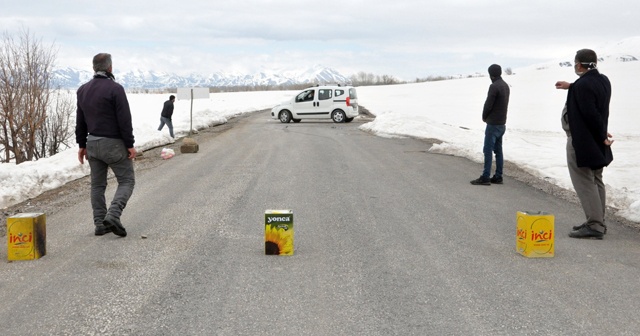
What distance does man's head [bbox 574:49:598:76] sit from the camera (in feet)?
23.0

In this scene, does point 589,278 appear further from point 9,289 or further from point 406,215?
point 9,289

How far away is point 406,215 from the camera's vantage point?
26.9ft

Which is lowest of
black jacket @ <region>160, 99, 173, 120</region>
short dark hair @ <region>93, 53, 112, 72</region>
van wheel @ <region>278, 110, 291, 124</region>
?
van wheel @ <region>278, 110, 291, 124</region>

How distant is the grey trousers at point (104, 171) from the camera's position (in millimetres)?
7105

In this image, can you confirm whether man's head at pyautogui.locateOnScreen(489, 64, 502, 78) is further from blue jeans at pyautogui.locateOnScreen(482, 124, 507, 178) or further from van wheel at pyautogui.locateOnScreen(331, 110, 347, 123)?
van wheel at pyautogui.locateOnScreen(331, 110, 347, 123)

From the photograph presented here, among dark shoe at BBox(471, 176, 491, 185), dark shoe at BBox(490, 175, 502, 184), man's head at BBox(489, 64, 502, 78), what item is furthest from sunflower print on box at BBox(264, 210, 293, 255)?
man's head at BBox(489, 64, 502, 78)

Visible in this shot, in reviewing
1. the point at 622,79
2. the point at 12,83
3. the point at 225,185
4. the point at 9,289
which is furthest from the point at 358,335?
the point at 622,79

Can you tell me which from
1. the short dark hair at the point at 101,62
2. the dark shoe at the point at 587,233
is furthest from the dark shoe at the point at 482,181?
the short dark hair at the point at 101,62

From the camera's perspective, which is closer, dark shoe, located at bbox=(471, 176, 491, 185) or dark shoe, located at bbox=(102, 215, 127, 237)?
dark shoe, located at bbox=(102, 215, 127, 237)

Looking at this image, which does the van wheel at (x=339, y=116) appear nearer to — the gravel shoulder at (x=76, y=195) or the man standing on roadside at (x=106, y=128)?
the gravel shoulder at (x=76, y=195)

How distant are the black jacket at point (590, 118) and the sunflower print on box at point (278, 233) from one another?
3.35m

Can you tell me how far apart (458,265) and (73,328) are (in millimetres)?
3380

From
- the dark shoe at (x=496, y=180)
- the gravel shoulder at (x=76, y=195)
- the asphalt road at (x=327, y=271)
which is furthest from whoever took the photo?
the dark shoe at (x=496, y=180)

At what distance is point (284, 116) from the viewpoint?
31.7m
